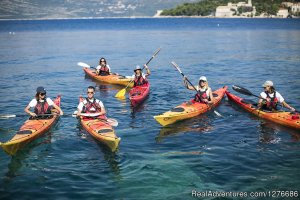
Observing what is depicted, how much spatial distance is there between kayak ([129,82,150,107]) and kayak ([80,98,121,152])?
418 centimetres

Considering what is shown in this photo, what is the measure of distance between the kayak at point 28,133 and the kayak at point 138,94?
4601 mm

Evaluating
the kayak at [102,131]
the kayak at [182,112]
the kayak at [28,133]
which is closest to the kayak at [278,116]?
the kayak at [182,112]

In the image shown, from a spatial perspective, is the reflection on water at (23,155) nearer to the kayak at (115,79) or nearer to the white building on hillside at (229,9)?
the kayak at (115,79)

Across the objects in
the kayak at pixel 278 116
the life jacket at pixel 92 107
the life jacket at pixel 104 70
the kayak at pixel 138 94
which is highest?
the life jacket at pixel 104 70

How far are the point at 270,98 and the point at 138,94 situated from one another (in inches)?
276

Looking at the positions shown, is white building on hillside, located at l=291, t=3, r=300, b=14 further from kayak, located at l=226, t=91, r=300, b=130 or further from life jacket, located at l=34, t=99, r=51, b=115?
life jacket, located at l=34, t=99, r=51, b=115

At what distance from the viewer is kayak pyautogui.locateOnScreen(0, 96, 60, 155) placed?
37.8ft

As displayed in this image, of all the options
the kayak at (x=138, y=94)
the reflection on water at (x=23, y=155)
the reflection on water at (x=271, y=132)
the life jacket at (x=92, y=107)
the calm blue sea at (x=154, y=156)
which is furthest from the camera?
the kayak at (x=138, y=94)

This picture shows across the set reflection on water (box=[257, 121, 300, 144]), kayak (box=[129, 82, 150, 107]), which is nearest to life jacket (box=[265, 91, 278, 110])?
reflection on water (box=[257, 121, 300, 144])

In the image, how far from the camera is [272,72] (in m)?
28.1

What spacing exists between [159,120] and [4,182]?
6.58 m

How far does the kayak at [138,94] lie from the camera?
17.9 m

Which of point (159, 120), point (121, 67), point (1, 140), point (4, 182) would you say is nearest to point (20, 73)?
point (121, 67)

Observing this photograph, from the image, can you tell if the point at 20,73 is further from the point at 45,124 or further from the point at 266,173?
the point at 266,173
